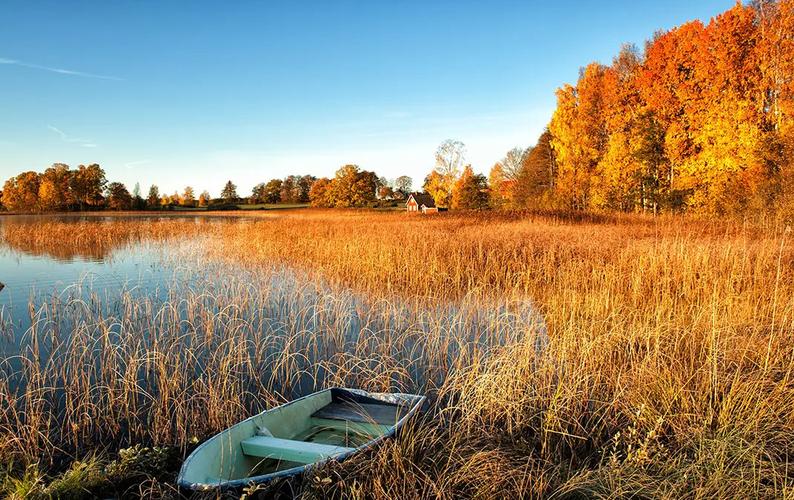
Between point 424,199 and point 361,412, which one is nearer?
point 361,412

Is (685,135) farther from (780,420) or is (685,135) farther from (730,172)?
(780,420)

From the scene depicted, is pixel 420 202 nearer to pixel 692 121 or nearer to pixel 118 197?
pixel 692 121

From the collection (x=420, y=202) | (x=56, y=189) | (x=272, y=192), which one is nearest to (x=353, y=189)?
(x=420, y=202)

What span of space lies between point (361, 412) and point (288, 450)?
92cm

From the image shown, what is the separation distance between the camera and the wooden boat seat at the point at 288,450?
10.5ft

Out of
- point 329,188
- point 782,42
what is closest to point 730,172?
point 782,42

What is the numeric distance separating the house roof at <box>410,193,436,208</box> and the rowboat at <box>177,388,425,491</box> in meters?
58.5

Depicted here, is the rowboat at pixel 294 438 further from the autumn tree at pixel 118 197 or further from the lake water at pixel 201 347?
the autumn tree at pixel 118 197

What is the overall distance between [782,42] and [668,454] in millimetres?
21354

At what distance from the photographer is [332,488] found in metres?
2.92

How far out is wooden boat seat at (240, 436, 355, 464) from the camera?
10.5ft

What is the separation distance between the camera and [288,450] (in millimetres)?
3285

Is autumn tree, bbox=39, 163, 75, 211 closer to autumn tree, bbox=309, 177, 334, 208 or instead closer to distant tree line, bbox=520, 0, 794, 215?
→ autumn tree, bbox=309, 177, 334, 208

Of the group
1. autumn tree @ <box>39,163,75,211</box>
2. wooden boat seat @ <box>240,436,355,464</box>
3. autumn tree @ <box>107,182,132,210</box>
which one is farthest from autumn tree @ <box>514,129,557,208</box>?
autumn tree @ <box>39,163,75,211</box>
